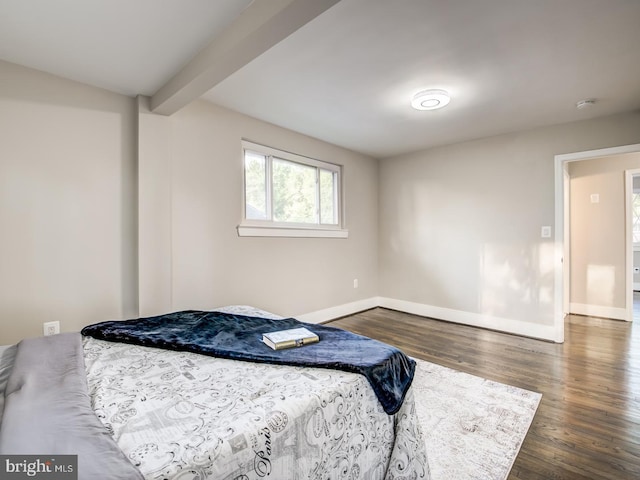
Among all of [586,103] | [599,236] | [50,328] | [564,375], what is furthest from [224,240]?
[599,236]

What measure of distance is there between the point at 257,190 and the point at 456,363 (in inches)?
101

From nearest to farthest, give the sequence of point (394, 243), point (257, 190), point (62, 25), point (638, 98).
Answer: point (62, 25), point (638, 98), point (257, 190), point (394, 243)

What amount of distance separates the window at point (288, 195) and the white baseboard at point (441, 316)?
1.03 meters

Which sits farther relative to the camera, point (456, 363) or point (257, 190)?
point (257, 190)

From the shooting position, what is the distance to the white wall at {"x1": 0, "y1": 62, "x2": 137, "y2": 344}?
2051 millimetres

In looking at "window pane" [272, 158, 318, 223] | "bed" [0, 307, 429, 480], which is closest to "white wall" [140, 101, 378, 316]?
"window pane" [272, 158, 318, 223]

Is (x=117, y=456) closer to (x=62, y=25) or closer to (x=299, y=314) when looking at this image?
(x=62, y=25)

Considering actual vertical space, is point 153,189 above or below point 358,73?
below

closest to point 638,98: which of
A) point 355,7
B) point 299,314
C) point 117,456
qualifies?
point 355,7

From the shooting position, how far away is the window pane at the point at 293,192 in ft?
11.6

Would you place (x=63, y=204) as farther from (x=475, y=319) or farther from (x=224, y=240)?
(x=475, y=319)

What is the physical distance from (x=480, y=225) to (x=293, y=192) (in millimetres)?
2386

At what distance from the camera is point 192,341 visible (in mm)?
1566

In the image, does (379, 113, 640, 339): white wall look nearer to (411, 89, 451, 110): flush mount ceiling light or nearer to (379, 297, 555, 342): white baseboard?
(379, 297, 555, 342): white baseboard
